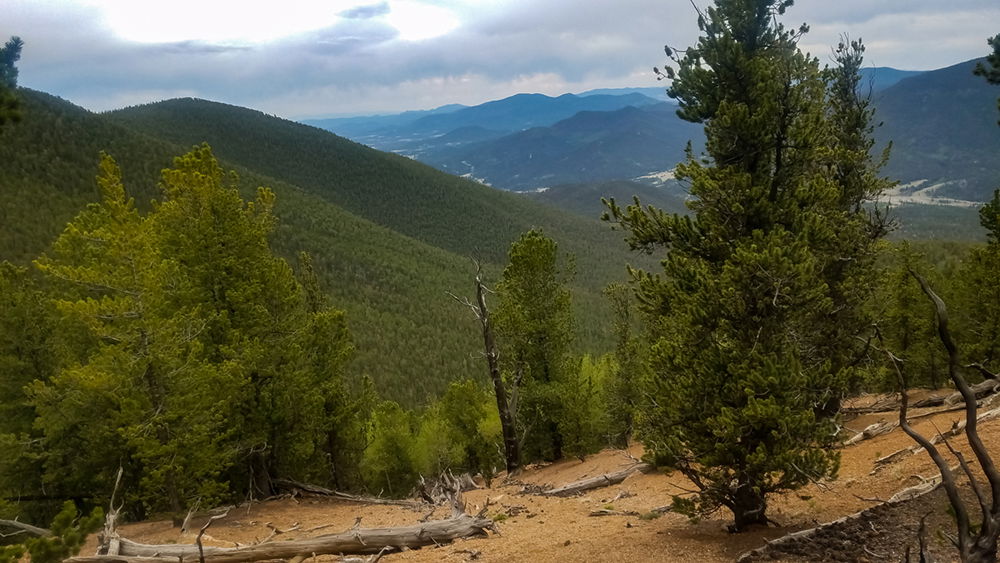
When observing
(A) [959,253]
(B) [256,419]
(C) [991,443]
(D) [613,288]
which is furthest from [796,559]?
(A) [959,253]

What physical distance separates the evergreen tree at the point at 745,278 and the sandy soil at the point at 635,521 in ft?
2.82

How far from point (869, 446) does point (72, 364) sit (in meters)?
20.9

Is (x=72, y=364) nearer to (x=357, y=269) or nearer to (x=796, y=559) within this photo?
(x=796, y=559)

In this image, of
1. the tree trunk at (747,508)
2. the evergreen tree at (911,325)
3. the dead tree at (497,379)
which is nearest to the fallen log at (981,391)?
the tree trunk at (747,508)

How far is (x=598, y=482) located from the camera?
1748cm

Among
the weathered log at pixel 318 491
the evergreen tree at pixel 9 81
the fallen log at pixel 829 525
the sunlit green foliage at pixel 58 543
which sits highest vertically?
the evergreen tree at pixel 9 81

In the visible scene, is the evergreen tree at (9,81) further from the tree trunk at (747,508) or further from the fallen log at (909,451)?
the fallen log at (909,451)

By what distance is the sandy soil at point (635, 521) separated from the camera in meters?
8.41

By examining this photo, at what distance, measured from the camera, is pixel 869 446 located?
1389 centimetres

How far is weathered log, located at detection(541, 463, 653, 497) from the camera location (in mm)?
16602

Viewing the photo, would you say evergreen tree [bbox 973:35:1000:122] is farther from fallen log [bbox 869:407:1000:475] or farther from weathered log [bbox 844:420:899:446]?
weathered log [bbox 844:420:899:446]

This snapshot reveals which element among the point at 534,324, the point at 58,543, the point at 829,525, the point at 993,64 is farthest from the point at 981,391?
the point at 58,543

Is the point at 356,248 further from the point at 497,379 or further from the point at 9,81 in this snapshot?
the point at 9,81

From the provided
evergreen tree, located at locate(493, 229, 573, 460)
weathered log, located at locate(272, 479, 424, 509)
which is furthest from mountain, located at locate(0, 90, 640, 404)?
weathered log, located at locate(272, 479, 424, 509)
